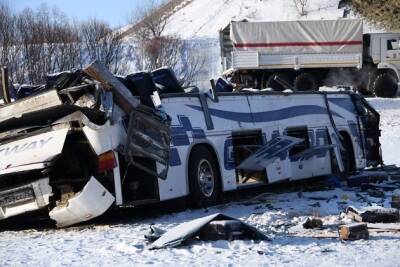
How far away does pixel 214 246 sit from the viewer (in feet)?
26.8

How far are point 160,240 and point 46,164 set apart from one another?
2.20 metres

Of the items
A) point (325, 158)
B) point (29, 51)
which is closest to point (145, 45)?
point (29, 51)

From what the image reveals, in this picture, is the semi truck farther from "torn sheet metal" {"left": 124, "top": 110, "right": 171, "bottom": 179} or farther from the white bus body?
"torn sheet metal" {"left": 124, "top": 110, "right": 171, "bottom": 179}

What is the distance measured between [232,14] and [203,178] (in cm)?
5418

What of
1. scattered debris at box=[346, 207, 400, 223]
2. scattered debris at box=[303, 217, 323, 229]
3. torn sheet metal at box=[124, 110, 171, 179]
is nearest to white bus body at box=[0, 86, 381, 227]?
torn sheet metal at box=[124, 110, 171, 179]

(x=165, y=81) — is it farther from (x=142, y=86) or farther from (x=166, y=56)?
(x=166, y=56)

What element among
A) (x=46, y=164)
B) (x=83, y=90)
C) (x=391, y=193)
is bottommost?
(x=391, y=193)

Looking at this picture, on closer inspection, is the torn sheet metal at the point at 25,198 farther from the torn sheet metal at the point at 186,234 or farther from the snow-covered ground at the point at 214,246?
the torn sheet metal at the point at 186,234

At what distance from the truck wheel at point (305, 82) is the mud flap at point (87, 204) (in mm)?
28881

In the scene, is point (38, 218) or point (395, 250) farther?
point (38, 218)

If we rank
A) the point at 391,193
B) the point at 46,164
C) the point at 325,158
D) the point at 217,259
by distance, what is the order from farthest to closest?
the point at 325,158, the point at 391,193, the point at 46,164, the point at 217,259

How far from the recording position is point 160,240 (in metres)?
8.27

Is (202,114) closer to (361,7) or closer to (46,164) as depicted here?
(46,164)

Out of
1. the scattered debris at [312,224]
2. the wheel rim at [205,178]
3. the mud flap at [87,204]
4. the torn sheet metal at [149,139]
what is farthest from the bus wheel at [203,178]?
the scattered debris at [312,224]
